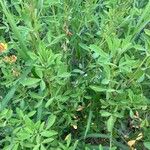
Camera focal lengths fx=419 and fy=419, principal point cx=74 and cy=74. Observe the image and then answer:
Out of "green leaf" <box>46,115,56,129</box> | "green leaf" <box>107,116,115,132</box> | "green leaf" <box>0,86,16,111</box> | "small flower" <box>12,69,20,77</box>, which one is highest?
"small flower" <box>12,69,20,77</box>

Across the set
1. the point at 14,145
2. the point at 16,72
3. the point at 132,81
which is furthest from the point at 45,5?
the point at 14,145

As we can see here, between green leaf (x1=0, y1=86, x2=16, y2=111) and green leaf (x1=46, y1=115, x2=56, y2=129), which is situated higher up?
green leaf (x1=0, y1=86, x2=16, y2=111)

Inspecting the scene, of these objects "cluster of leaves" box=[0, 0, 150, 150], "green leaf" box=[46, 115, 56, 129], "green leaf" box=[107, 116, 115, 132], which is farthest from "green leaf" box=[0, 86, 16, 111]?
"green leaf" box=[107, 116, 115, 132]

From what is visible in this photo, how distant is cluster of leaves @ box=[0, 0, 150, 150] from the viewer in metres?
1.49

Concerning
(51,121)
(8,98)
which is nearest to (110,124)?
(51,121)

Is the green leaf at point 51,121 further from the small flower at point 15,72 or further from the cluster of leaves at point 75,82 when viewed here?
the small flower at point 15,72

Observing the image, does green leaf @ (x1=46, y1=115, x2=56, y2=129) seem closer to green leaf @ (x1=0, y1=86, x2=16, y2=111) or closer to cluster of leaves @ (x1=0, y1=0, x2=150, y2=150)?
cluster of leaves @ (x1=0, y1=0, x2=150, y2=150)

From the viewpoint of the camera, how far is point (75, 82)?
1.71m

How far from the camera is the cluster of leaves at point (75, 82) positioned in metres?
1.49

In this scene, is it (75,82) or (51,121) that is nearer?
(51,121)

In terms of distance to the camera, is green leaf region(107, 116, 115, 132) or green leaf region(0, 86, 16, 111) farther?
green leaf region(0, 86, 16, 111)

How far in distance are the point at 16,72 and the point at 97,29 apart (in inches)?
17.8

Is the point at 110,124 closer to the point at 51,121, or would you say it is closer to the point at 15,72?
the point at 51,121

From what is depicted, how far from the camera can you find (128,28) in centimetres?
184
